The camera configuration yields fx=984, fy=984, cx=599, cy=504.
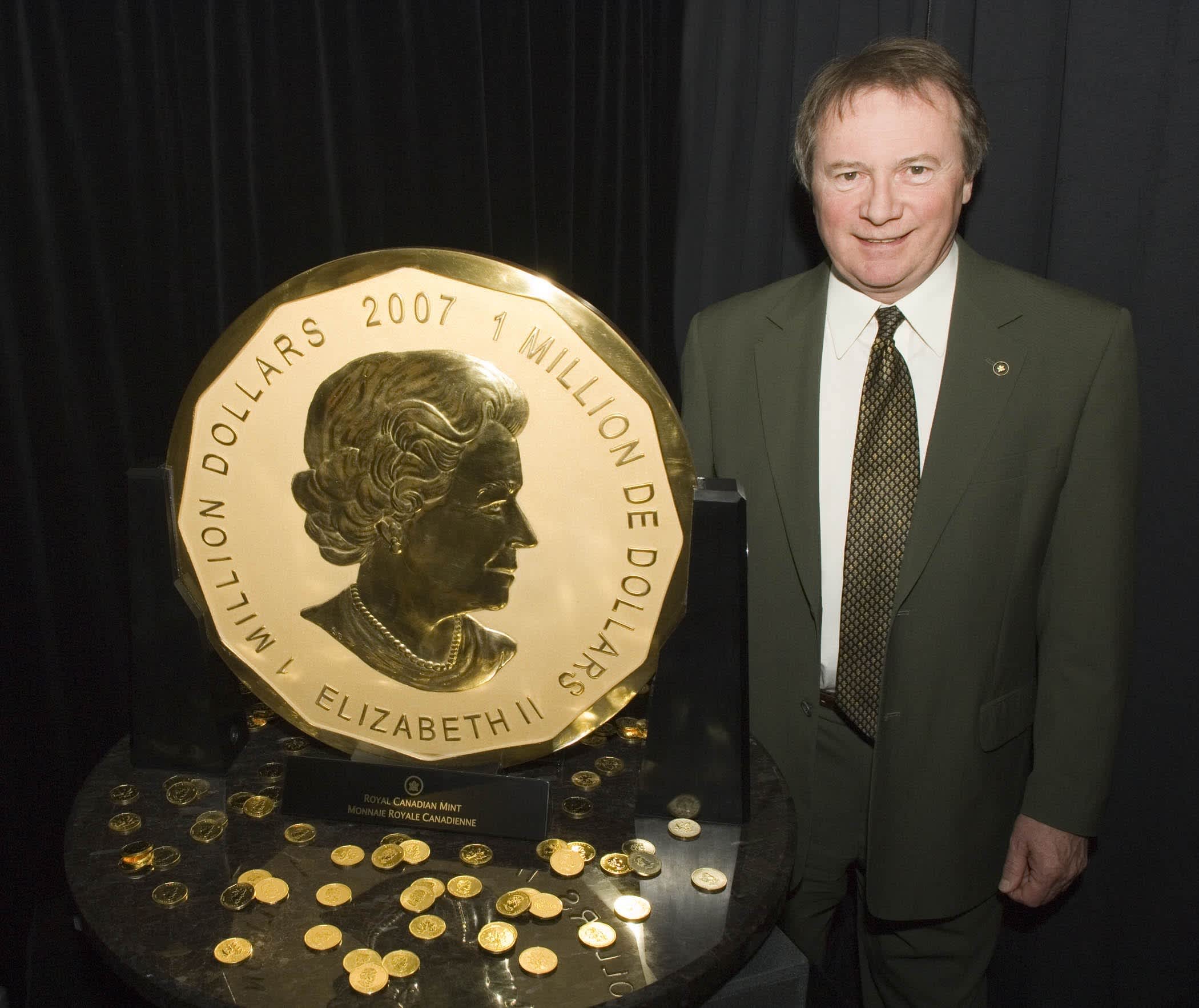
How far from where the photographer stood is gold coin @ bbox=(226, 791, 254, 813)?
44.3 inches

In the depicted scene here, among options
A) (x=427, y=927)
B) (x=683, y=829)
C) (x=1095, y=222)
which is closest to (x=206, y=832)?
(x=427, y=927)

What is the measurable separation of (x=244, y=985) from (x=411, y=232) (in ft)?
4.01

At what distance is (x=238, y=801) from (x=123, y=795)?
0.13m

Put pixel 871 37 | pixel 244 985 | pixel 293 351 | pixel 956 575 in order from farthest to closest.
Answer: pixel 871 37 < pixel 956 575 < pixel 293 351 < pixel 244 985

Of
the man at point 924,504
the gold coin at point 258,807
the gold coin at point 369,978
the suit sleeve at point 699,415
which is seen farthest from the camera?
the suit sleeve at point 699,415

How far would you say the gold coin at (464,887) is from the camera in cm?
100

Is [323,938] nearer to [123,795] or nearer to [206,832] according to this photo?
[206,832]

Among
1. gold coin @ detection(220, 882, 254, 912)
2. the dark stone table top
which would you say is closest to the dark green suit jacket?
the dark stone table top

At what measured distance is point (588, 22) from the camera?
180 centimetres

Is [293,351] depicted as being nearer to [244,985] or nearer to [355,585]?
[355,585]

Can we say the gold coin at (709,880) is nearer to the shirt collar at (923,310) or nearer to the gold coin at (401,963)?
the gold coin at (401,963)

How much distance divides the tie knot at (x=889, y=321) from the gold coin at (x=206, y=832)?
0.99 meters

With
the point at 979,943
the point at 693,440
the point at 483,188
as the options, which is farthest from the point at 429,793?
the point at 483,188

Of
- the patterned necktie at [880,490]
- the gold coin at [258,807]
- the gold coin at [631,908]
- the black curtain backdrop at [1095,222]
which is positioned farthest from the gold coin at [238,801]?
the black curtain backdrop at [1095,222]
